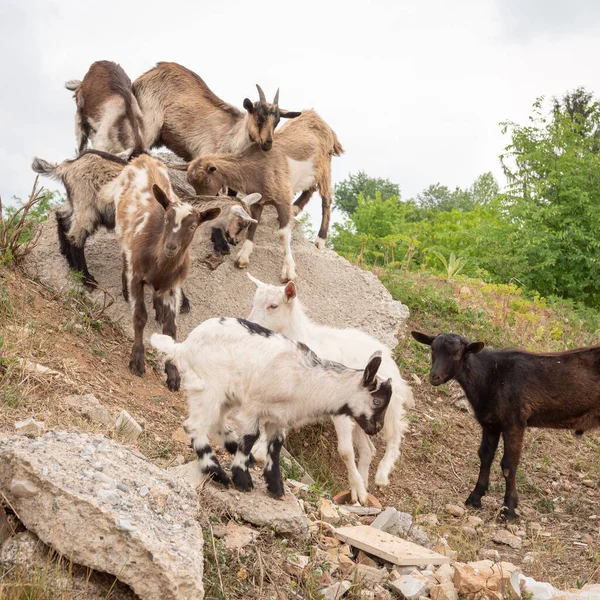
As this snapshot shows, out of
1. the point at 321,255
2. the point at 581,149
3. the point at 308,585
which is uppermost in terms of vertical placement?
the point at 581,149

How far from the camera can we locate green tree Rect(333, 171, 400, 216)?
33.7 metres

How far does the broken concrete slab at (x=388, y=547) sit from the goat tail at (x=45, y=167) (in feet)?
17.5

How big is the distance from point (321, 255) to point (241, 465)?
6.02m

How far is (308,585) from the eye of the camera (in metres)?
4.28

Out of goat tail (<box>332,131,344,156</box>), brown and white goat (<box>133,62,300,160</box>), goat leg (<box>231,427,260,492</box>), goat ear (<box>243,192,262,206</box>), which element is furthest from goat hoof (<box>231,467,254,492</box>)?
goat tail (<box>332,131,344,156</box>)

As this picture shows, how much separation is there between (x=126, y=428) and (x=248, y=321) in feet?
3.98

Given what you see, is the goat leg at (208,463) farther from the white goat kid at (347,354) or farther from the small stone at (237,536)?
the white goat kid at (347,354)

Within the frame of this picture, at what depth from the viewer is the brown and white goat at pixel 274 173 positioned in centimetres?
938

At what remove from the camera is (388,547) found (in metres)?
4.76

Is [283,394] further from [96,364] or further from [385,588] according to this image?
[96,364]

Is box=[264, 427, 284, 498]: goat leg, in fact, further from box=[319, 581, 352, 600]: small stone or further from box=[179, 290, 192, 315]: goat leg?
box=[179, 290, 192, 315]: goat leg

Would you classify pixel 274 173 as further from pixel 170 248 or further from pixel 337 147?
pixel 170 248

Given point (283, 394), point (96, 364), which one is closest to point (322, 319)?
point (96, 364)

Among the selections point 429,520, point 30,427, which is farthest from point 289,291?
point 30,427
